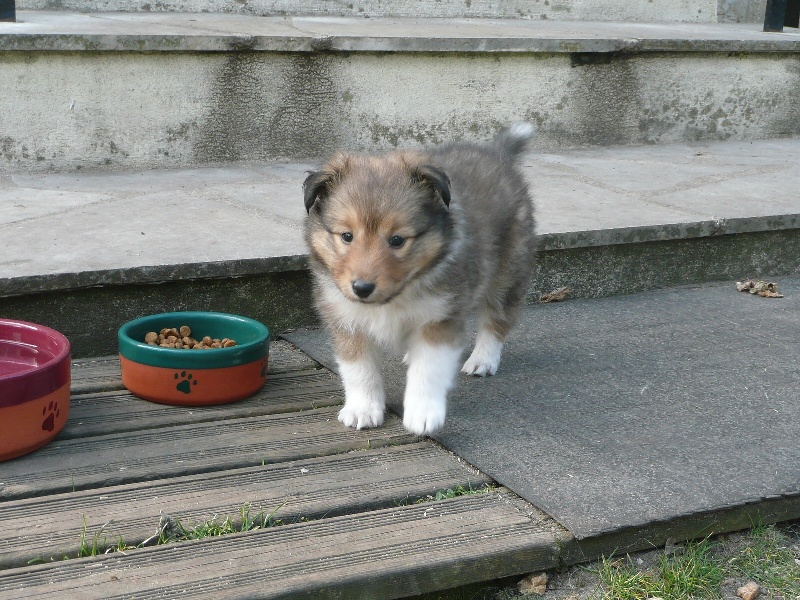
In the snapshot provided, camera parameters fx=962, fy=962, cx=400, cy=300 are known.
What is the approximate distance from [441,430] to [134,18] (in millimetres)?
3893

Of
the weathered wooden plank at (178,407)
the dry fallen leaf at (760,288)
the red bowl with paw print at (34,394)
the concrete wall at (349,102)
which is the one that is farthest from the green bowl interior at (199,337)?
the dry fallen leaf at (760,288)

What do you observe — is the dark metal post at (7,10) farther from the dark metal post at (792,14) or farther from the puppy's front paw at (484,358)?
the dark metal post at (792,14)

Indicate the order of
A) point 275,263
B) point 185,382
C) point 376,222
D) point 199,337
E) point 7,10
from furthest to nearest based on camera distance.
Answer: point 7,10 < point 275,263 < point 199,337 < point 185,382 < point 376,222

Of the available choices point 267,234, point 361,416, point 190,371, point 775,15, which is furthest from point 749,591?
point 775,15

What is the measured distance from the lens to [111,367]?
3385mm

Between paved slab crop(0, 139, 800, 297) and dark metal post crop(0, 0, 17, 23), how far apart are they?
1032 mm

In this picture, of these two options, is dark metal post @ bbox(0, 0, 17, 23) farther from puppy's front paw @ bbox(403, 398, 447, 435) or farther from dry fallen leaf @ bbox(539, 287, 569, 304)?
puppy's front paw @ bbox(403, 398, 447, 435)

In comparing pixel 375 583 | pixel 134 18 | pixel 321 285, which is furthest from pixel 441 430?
pixel 134 18

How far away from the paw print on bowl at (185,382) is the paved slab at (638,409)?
2.03 feet

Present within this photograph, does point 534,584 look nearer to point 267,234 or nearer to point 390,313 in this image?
point 390,313

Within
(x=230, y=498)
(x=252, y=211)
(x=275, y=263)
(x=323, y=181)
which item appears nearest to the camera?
(x=230, y=498)

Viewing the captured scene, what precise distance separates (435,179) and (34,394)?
128cm

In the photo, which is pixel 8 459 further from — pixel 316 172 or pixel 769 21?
pixel 769 21

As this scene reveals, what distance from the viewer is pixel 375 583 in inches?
87.4
